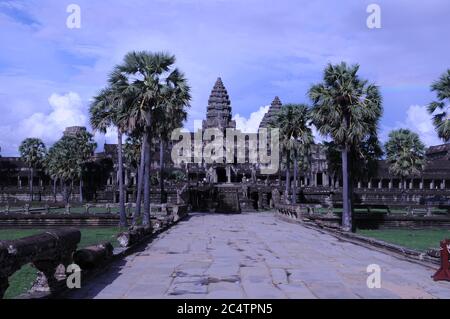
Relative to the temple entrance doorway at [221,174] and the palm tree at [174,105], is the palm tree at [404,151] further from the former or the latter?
the temple entrance doorway at [221,174]

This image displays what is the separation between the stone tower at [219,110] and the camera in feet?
315

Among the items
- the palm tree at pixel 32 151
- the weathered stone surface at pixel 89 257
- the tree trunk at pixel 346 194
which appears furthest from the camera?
the palm tree at pixel 32 151

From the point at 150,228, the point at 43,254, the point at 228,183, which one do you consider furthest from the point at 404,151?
the point at 43,254

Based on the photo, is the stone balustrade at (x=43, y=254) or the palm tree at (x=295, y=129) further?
the palm tree at (x=295, y=129)

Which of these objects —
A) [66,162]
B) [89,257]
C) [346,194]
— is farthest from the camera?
[66,162]

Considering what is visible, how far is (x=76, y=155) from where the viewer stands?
225ft

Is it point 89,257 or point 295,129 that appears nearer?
point 89,257

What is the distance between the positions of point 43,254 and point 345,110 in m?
22.9

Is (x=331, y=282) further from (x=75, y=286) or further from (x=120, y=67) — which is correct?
(x=120, y=67)

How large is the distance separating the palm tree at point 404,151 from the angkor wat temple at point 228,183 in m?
2.46

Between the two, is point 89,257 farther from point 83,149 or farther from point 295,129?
point 83,149

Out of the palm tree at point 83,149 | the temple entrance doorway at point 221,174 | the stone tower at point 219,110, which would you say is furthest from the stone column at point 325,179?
the palm tree at point 83,149

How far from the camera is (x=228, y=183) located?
71.9m

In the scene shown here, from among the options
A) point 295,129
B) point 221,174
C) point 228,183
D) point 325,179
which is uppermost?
point 295,129
